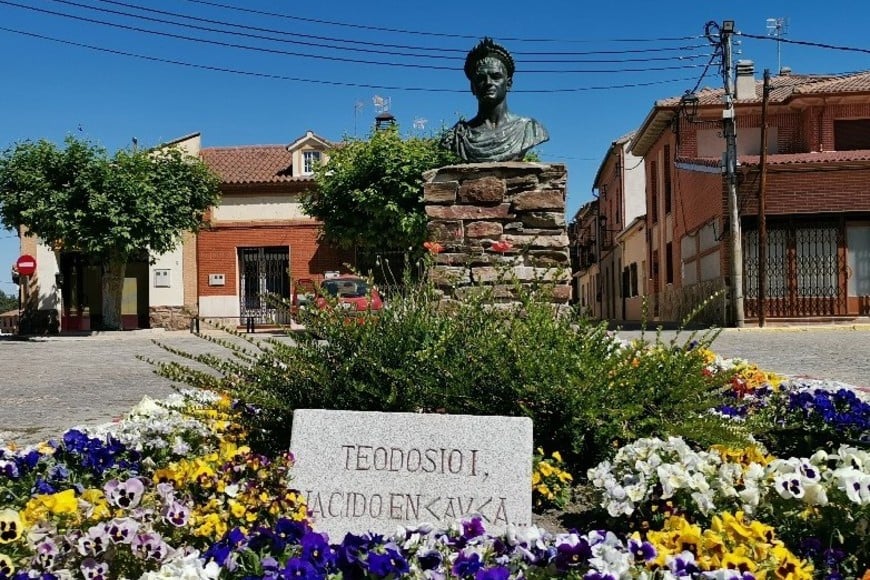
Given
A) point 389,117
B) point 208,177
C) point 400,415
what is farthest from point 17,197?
point 400,415

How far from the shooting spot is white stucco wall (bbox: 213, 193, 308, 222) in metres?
30.3

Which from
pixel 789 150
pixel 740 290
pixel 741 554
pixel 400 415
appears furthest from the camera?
pixel 789 150

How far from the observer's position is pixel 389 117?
3222 cm

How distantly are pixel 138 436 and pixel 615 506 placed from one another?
8.11 ft

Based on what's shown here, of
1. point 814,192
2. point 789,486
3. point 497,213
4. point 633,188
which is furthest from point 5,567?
point 633,188

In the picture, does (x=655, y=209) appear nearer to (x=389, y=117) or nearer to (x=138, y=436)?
(x=389, y=117)

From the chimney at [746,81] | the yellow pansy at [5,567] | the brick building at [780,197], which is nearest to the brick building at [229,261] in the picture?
the brick building at [780,197]

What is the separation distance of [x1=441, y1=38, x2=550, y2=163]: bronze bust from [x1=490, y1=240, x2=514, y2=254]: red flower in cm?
101

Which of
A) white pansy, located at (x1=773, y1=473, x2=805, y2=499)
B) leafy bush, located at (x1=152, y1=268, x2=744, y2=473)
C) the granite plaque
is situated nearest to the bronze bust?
leafy bush, located at (x1=152, y1=268, x2=744, y2=473)

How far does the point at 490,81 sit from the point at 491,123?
1.47 feet

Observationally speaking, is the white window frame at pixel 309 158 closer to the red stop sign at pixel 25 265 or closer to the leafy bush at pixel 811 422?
the red stop sign at pixel 25 265

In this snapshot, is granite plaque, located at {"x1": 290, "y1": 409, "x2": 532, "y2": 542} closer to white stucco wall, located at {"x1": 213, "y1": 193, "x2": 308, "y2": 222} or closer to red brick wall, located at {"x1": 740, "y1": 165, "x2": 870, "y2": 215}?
red brick wall, located at {"x1": 740, "y1": 165, "x2": 870, "y2": 215}

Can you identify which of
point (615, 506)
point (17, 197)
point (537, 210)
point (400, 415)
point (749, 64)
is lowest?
point (615, 506)

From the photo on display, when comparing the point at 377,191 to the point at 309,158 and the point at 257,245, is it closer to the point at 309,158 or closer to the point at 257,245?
the point at 309,158
